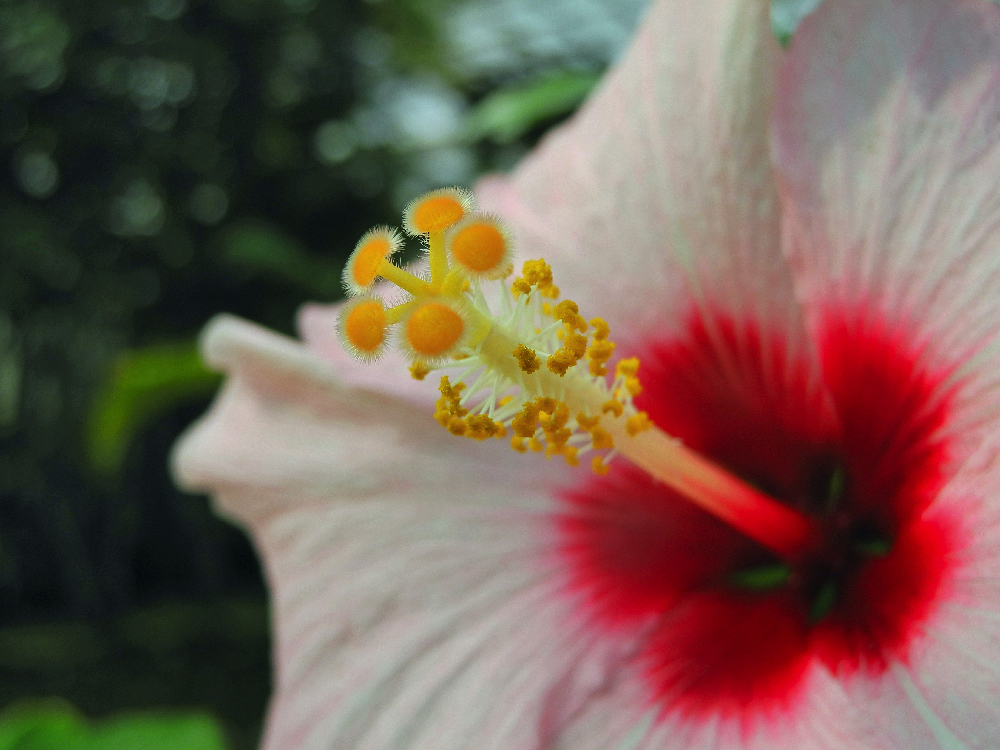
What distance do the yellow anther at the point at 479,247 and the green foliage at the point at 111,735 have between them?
0.44 metres

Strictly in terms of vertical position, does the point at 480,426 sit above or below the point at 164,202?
above

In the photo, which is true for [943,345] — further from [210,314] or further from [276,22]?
[276,22]

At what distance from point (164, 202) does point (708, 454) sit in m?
6.52

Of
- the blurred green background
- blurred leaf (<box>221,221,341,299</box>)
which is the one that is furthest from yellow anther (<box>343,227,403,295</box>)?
the blurred green background

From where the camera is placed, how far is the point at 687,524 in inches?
26.0

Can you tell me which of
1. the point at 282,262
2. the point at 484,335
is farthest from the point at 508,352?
the point at 282,262

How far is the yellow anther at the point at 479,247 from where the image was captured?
1.80 feet

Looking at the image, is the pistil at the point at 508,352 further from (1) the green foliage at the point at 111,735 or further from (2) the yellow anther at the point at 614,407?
(1) the green foliage at the point at 111,735

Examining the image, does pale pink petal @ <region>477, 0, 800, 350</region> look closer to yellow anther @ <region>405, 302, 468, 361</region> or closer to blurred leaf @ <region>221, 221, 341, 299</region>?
yellow anther @ <region>405, 302, 468, 361</region>

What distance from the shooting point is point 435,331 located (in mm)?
528

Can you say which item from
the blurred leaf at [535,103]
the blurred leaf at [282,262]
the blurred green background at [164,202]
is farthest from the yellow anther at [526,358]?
the blurred green background at [164,202]

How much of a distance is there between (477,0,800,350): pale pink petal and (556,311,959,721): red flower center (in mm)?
36

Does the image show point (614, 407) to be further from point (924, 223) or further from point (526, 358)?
point (924, 223)

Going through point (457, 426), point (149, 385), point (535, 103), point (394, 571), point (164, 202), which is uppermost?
point (535, 103)
